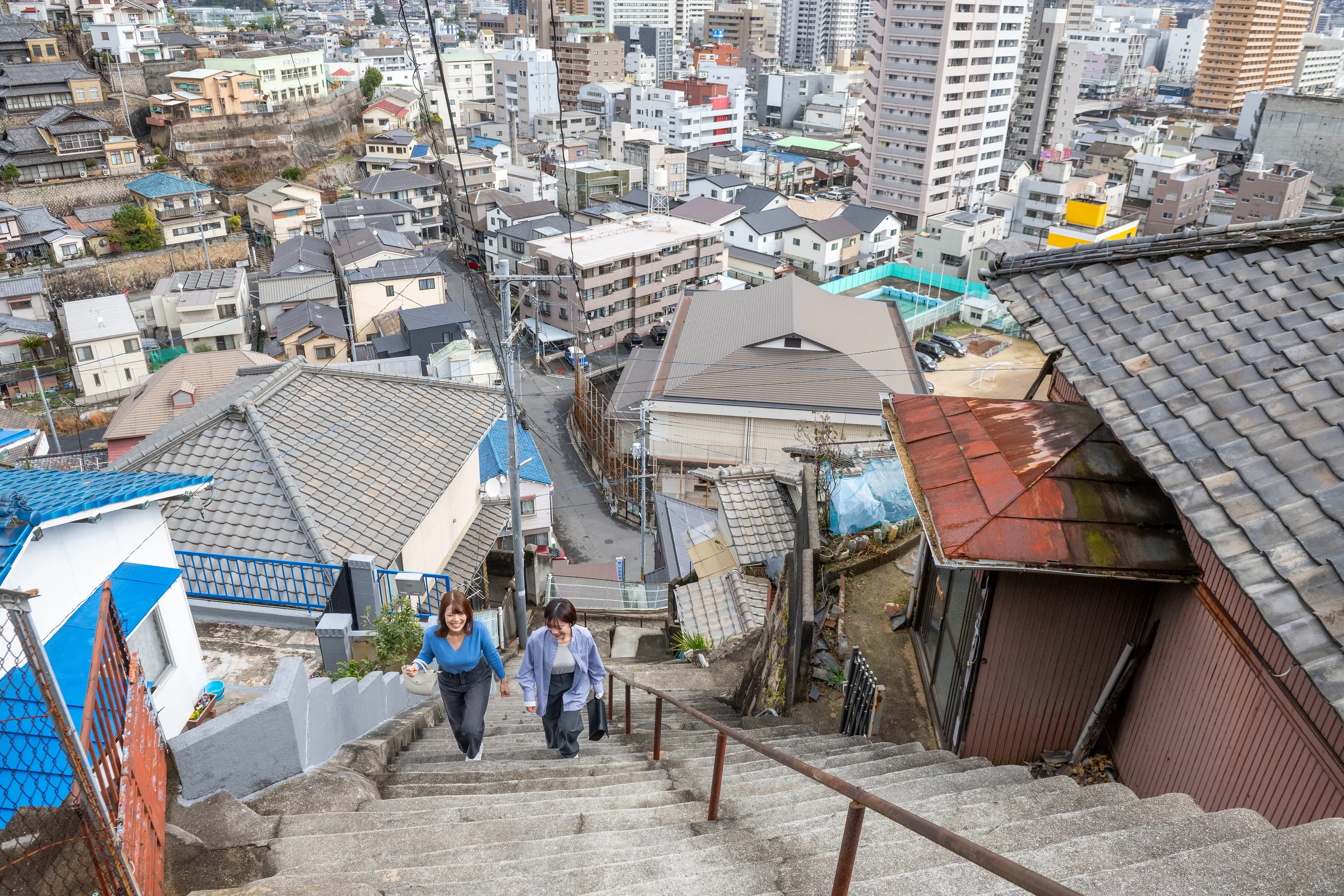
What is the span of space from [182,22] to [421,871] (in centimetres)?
9121

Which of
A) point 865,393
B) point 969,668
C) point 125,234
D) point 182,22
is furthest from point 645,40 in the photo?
point 969,668

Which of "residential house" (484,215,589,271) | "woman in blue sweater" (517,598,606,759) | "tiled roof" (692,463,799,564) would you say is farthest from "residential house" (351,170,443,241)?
"woman in blue sweater" (517,598,606,759)

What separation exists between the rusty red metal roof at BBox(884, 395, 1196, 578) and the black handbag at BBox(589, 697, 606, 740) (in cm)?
252

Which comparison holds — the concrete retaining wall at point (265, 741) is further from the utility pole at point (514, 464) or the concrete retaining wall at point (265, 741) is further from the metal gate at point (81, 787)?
the utility pole at point (514, 464)

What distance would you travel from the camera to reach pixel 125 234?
43969mm

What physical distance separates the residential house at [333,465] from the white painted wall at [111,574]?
8.61 feet

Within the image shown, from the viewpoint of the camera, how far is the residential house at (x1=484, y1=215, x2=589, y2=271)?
43.8m

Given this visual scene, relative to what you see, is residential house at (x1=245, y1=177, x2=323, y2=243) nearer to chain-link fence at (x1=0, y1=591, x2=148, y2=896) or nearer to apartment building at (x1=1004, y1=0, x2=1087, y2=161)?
chain-link fence at (x1=0, y1=591, x2=148, y2=896)

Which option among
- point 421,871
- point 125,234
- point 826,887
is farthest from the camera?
point 125,234

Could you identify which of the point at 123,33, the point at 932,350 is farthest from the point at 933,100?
the point at 123,33

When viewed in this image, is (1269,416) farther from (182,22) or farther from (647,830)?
(182,22)

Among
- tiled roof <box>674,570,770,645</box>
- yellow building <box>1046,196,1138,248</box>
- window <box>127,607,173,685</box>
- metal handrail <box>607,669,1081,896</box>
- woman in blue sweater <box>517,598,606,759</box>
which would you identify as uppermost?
metal handrail <box>607,669,1081,896</box>

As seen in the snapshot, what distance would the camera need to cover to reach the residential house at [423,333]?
1372 inches

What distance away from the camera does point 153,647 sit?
19.8 ft
